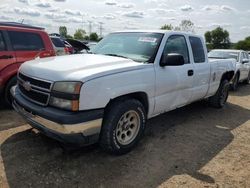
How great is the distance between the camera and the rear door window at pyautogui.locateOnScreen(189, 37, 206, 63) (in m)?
5.55

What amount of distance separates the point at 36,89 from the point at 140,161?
1.72m

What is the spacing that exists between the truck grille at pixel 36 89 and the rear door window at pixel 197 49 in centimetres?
314

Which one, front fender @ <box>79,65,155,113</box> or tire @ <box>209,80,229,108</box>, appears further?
tire @ <box>209,80,229,108</box>

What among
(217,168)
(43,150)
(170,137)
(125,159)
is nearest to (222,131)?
(170,137)

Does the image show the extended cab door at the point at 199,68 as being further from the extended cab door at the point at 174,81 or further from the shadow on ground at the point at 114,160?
the shadow on ground at the point at 114,160

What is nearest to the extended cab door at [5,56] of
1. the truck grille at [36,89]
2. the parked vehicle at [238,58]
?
the truck grille at [36,89]

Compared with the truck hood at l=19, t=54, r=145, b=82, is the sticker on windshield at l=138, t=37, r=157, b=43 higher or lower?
higher

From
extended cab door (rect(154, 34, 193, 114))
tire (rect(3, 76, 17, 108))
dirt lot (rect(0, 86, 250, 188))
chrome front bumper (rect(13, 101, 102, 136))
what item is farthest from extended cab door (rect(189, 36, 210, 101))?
tire (rect(3, 76, 17, 108))

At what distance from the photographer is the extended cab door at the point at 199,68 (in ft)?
17.9

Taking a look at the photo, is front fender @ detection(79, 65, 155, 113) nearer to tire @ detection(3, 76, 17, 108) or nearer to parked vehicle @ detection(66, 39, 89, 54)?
parked vehicle @ detection(66, 39, 89, 54)

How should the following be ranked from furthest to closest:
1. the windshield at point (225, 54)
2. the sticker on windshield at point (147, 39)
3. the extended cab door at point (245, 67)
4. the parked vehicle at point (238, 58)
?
the extended cab door at point (245, 67) < the windshield at point (225, 54) < the parked vehicle at point (238, 58) < the sticker on windshield at point (147, 39)

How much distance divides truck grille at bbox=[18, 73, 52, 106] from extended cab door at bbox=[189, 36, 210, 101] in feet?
9.84

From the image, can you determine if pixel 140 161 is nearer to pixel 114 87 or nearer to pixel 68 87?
pixel 114 87

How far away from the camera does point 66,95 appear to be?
10.7 ft
